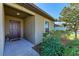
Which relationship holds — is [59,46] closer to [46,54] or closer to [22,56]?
[46,54]

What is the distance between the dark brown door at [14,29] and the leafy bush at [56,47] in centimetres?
414

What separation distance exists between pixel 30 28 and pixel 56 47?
3597 millimetres

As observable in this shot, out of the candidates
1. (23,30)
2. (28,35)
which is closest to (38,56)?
(28,35)

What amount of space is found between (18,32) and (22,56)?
16.7 feet

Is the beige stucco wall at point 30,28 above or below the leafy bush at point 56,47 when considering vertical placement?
above

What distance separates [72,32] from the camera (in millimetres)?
6246

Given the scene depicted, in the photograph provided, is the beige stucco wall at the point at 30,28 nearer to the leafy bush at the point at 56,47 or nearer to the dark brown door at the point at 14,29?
the dark brown door at the point at 14,29

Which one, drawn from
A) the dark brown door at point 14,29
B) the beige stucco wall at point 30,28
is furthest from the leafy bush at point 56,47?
the dark brown door at point 14,29

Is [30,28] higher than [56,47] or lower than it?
higher

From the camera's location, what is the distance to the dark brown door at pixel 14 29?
10.3 meters

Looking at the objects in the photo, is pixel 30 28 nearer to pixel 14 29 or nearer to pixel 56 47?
pixel 14 29

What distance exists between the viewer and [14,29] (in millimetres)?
10680

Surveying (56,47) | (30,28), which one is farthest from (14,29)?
(56,47)

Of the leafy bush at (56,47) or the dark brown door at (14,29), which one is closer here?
the leafy bush at (56,47)
